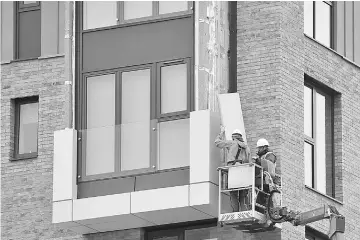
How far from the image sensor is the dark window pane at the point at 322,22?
48031 millimetres

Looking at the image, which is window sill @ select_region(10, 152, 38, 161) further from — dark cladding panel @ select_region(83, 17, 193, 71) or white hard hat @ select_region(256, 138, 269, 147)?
white hard hat @ select_region(256, 138, 269, 147)

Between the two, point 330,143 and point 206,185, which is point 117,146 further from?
point 330,143

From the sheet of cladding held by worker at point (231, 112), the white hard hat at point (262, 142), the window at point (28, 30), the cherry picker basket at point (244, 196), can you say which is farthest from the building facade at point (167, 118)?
the white hard hat at point (262, 142)

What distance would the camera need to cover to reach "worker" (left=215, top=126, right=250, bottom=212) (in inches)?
1720

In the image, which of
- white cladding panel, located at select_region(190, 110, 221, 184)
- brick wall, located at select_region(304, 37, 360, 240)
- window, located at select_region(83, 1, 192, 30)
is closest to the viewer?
white cladding panel, located at select_region(190, 110, 221, 184)

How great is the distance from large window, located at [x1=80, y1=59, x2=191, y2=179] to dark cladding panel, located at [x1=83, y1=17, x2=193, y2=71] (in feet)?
0.78

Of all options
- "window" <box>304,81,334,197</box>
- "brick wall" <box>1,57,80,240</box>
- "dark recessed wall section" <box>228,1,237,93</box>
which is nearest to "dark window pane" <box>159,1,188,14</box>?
"dark recessed wall section" <box>228,1,237,93</box>

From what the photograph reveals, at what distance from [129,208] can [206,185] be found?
212 cm

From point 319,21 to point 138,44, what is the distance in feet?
16.2

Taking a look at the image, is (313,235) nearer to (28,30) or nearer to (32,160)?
(32,160)

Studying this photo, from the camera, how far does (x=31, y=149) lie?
48.5 meters

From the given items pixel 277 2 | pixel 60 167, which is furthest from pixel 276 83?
pixel 60 167

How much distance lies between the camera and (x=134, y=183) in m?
45.2

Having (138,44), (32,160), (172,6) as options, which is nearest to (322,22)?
(172,6)
